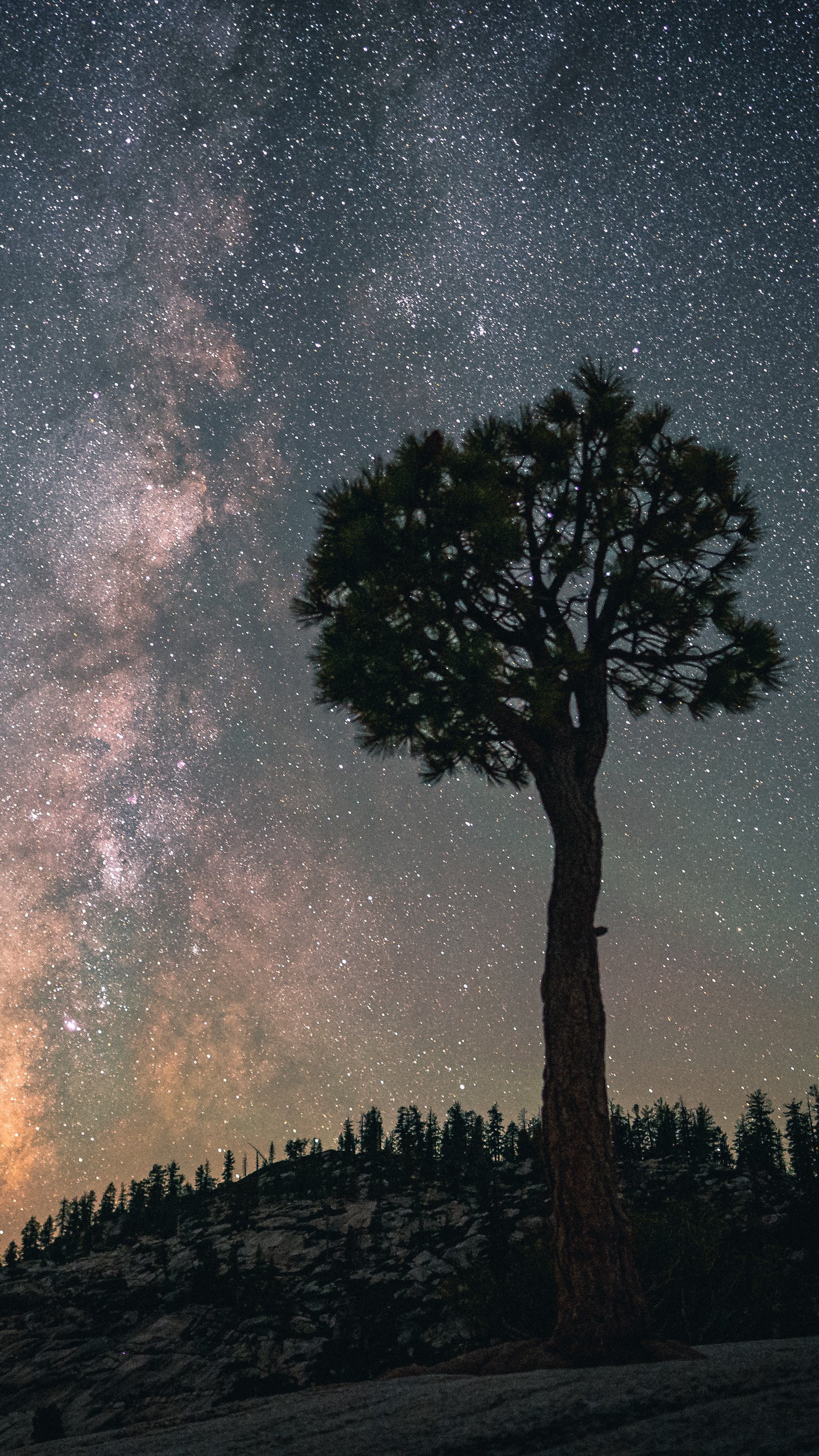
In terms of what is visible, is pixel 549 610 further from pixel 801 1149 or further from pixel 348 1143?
pixel 348 1143

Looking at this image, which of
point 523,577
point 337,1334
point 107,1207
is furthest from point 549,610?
point 107,1207

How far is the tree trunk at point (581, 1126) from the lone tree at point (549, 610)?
0.03 meters

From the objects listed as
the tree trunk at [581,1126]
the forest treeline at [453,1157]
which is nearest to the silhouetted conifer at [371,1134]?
the forest treeline at [453,1157]

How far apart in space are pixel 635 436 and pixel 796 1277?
10.9 meters

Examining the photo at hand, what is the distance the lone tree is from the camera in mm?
8727

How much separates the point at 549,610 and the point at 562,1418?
8.44 meters

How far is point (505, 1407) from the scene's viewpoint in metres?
4.22

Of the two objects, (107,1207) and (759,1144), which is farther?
(107,1207)

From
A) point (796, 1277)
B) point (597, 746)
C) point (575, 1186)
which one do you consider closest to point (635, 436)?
point (597, 746)

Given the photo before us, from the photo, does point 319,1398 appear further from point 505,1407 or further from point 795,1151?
point 795,1151

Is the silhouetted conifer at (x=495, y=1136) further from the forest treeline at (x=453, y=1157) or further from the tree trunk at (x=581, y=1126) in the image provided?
the tree trunk at (x=581, y=1126)

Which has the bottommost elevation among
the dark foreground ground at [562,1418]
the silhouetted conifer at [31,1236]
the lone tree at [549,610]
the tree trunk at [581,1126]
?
the silhouetted conifer at [31,1236]

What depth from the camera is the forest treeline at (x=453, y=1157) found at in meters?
16.8

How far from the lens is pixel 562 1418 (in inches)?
149
